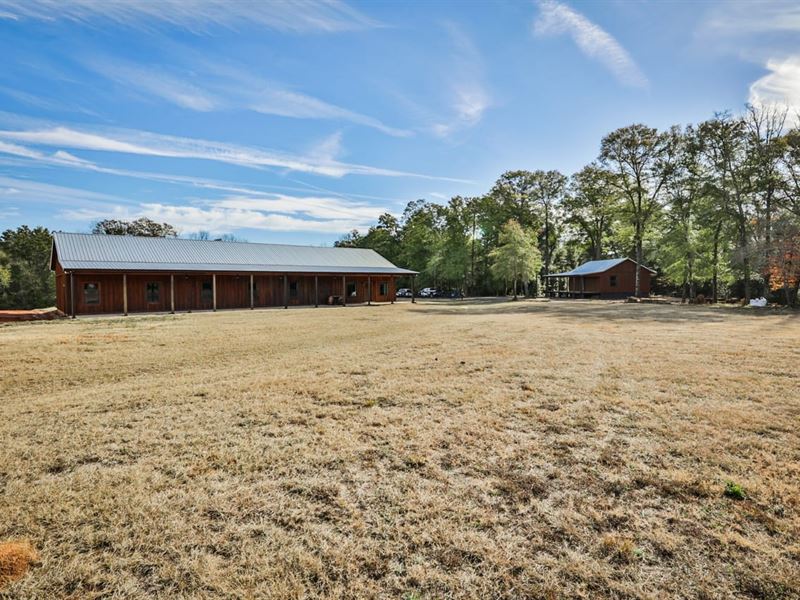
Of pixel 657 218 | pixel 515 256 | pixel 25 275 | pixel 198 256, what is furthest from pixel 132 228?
pixel 657 218

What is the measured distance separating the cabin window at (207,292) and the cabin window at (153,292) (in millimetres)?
2205

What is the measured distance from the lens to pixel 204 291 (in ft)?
78.2

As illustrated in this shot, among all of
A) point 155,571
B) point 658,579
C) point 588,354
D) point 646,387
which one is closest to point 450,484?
point 658,579

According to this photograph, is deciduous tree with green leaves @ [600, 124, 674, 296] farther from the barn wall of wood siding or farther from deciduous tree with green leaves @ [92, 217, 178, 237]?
deciduous tree with green leaves @ [92, 217, 178, 237]

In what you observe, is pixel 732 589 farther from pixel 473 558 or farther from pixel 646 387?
pixel 646 387

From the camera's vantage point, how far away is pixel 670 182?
30500 mm

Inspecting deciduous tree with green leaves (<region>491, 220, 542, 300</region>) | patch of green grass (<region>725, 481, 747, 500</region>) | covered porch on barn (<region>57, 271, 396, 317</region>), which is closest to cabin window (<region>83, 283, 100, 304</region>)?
covered porch on barn (<region>57, 271, 396, 317</region>)

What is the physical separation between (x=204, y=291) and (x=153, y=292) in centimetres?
261

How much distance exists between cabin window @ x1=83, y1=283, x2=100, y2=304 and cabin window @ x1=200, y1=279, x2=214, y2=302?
487 centimetres

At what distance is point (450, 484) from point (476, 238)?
44394mm

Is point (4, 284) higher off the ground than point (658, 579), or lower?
higher

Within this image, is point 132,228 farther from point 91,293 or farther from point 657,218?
point 657,218

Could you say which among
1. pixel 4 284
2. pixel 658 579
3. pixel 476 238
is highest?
pixel 476 238

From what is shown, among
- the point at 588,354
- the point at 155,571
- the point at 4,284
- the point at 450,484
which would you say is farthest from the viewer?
the point at 4,284
